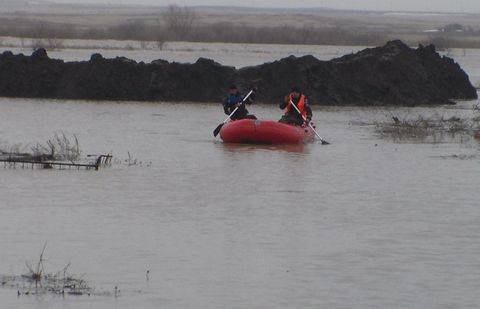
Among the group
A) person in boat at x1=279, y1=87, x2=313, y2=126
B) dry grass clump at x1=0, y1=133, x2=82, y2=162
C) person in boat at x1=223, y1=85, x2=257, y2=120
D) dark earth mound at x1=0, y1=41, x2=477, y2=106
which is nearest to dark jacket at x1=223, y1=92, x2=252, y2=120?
person in boat at x1=223, y1=85, x2=257, y2=120

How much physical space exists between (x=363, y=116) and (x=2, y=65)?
1162cm

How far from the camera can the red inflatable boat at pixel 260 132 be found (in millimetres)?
28953

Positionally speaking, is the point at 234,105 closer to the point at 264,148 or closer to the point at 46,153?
the point at 264,148

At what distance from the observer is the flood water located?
1419 cm

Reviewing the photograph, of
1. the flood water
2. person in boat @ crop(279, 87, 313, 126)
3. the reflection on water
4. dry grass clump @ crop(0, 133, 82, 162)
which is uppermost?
person in boat @ crop(279, 87, 313, 126)

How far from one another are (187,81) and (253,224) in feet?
90.0

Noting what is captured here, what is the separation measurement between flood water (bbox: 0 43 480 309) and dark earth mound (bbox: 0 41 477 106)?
13.7m

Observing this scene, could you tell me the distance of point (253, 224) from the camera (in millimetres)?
18344

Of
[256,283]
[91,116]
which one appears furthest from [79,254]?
[91,116]

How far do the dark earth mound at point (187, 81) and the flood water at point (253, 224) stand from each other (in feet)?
44.9

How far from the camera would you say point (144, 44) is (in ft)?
291

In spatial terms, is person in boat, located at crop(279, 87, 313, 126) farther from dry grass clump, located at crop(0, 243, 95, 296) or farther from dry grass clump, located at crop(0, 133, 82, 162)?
dry grass clump, located at crop(0, 243, 95, 296)

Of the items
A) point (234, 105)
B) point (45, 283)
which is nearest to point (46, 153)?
point (234, 105)

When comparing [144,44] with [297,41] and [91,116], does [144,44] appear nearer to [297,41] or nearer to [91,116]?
[297,41]
